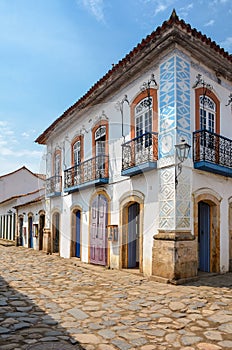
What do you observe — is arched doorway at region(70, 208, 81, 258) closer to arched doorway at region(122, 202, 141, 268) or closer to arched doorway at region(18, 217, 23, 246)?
arched doorway at region(122, 202, 141, 268)

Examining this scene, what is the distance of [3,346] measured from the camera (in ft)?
11.9

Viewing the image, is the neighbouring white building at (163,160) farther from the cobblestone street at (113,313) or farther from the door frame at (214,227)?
the cobblestone street at (113,313)

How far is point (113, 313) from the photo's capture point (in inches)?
194

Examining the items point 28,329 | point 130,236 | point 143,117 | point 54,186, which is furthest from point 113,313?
point 54,186

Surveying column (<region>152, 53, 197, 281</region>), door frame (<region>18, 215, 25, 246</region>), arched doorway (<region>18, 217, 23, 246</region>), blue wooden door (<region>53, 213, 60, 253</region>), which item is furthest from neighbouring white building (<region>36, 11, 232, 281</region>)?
arched doorway (<region>18, 217, 23, 246</region>)

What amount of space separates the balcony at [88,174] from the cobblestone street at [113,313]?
3446 mm

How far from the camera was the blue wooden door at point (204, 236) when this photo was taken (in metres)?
8.89

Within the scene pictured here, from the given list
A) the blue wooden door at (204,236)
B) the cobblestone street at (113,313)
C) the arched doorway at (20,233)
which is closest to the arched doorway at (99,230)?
the cobblestone street at (113,313)

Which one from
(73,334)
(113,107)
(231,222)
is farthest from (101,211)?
(73,334)

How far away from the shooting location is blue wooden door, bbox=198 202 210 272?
350 inches

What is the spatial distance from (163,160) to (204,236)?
291 centimetres

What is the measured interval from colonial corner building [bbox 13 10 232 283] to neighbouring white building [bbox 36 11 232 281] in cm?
3

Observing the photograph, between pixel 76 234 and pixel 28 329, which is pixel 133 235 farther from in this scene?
pixel 28 329

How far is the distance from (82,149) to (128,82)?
140 inches
